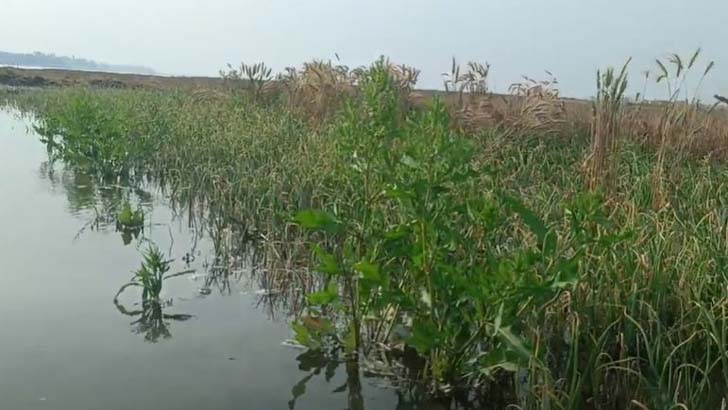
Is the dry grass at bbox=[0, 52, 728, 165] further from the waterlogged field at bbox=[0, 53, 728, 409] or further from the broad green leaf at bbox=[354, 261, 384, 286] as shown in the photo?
the broad green leaf at bbox=[354, 261, 384, 286]

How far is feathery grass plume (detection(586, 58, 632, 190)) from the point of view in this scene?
491 cm

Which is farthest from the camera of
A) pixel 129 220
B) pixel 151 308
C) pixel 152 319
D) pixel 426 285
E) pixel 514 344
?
pixel 129 220

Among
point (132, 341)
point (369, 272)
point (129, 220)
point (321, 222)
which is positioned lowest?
point (132, 341)

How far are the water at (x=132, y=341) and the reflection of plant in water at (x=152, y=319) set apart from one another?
0.01 metres

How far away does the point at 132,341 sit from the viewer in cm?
378

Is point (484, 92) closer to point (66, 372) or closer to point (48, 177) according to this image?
point (48, 177)

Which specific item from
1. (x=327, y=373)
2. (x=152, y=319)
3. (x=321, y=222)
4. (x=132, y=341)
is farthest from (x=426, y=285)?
(x=152, y=319)

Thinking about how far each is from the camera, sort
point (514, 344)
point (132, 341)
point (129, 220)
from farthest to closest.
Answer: point (129, 220), point (132, 341), point (514, 344)

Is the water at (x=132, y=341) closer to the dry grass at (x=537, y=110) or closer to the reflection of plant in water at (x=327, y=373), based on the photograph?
the reflection of plant in water at (x=327, y=373)

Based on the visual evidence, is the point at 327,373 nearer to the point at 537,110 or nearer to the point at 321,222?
the point at 321,222

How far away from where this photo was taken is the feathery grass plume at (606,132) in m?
4.91

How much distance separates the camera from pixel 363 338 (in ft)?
12.3

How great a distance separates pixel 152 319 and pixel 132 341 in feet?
1.07

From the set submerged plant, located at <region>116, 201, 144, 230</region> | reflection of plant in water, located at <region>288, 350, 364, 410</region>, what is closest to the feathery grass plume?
reflection of plant in water, located at <region>288, 350, 364, 410</region>
